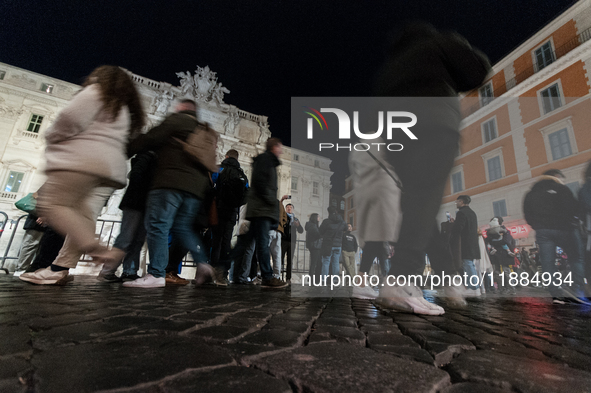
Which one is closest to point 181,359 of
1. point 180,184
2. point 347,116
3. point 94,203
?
point 94,203

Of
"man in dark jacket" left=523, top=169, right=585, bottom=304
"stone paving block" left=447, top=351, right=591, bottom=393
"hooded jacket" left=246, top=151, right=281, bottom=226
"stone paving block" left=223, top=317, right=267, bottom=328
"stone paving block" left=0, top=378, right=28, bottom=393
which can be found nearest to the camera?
"stone paving block" left=0, top=378, right=28, bottom=393

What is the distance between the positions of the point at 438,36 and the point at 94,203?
335cm

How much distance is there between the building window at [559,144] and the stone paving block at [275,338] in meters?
19.4

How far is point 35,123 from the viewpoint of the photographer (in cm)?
2248

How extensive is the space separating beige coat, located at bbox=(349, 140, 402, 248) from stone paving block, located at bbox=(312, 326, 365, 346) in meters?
1.62

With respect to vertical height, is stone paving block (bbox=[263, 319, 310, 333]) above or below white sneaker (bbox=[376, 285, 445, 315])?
below

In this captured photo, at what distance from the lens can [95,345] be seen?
84 cm

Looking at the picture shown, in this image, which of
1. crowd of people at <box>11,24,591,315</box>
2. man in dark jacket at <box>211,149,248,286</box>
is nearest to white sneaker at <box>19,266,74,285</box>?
crowd of people at <box>11,24,591,315</box>

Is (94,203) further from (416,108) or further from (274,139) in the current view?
(416,108)

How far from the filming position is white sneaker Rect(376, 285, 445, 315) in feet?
6.84

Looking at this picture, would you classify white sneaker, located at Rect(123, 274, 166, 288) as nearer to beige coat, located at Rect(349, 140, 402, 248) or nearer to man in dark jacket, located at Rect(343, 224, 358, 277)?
beige coat, located at Rect(349, 140, 402, 248)

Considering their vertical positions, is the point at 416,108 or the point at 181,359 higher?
the point at 416,108

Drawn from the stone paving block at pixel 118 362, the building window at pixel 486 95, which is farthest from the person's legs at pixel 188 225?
the building window at pixel 486 95

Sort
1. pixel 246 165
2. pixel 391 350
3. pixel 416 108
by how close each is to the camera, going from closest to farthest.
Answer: pixel 391 350, pixel 416 108, pixel 246 165
